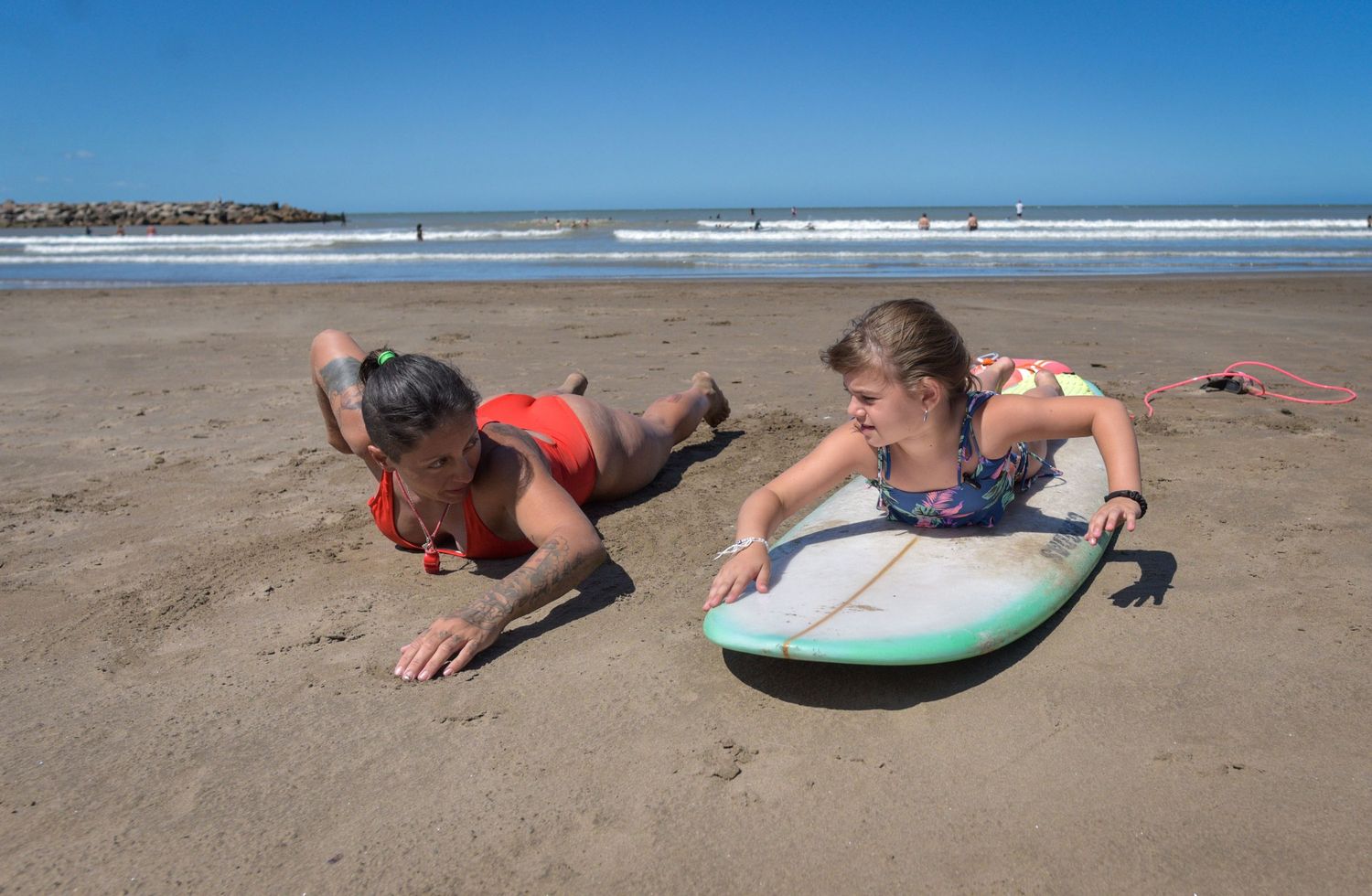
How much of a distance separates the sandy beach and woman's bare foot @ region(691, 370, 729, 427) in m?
0.44

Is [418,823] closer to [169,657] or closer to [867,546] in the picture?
[169,657]

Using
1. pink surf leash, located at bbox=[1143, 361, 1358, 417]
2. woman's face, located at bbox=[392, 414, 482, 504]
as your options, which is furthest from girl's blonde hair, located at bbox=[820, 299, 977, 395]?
pink surf leash, located at bbox=[1143, 361, 1358, 417]

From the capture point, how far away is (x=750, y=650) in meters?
2.34

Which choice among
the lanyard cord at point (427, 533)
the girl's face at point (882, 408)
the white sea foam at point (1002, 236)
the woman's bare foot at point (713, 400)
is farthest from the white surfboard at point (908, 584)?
the white sea foam at point (1002, 236)

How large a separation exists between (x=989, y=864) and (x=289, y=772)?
4.98ft

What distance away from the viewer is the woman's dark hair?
2.69 metres

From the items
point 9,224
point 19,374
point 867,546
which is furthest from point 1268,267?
point 9,224

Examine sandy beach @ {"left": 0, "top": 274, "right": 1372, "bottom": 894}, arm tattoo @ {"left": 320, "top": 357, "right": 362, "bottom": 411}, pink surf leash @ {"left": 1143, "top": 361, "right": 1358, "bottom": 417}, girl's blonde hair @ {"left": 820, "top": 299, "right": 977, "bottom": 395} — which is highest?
girl's blonde hair @ {"left": 820, "top": 299, "right": 977, "bottom": 395}

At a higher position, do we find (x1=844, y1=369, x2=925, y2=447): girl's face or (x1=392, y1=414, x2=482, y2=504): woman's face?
(x1=844, y1=369, x2=925, y2=447): girl's face

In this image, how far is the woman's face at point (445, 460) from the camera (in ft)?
9.06

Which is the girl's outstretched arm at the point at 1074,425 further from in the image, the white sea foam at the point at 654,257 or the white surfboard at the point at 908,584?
the white sea foam at the point at 654,257

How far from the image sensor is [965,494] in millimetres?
3004

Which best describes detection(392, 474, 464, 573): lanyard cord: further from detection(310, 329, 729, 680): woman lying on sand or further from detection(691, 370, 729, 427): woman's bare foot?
detection(691, 370, 729, 427): woman's bare foot

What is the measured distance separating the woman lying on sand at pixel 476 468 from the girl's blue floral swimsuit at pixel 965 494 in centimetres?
98
